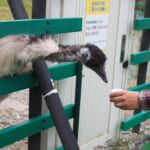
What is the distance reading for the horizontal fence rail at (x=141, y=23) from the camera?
13.9 ft

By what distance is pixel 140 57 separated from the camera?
4.42 m

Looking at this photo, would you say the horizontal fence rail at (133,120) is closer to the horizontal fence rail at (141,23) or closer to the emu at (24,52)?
the horizontal fence rail at (141,23)

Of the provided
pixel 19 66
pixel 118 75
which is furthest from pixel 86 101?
pixel 19 66

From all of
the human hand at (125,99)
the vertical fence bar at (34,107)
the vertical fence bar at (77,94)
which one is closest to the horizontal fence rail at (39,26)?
the vertical fence bar at (77,94)

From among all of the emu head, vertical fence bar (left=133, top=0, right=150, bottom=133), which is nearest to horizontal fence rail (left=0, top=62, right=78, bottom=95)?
the emu head

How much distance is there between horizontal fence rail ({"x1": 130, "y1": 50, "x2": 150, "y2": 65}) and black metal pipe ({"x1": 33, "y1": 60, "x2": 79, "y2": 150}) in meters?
1.84

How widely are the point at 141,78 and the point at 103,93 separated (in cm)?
81

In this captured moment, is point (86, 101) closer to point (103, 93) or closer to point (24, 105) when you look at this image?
point (103, 93)

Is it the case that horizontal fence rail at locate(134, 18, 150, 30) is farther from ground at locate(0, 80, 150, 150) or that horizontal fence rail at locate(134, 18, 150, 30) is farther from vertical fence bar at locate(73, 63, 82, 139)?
ground at locate(0, 80, 150, 150)

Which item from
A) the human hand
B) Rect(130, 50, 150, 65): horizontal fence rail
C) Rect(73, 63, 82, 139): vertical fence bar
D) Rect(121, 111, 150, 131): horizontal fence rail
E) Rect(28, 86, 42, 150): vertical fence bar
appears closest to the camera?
the human hand


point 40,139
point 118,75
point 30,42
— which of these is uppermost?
point 30,42

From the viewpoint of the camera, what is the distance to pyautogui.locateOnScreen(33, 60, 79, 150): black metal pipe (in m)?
2.51

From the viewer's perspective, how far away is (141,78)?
4750mm

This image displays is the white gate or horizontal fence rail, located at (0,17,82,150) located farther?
the white gate
